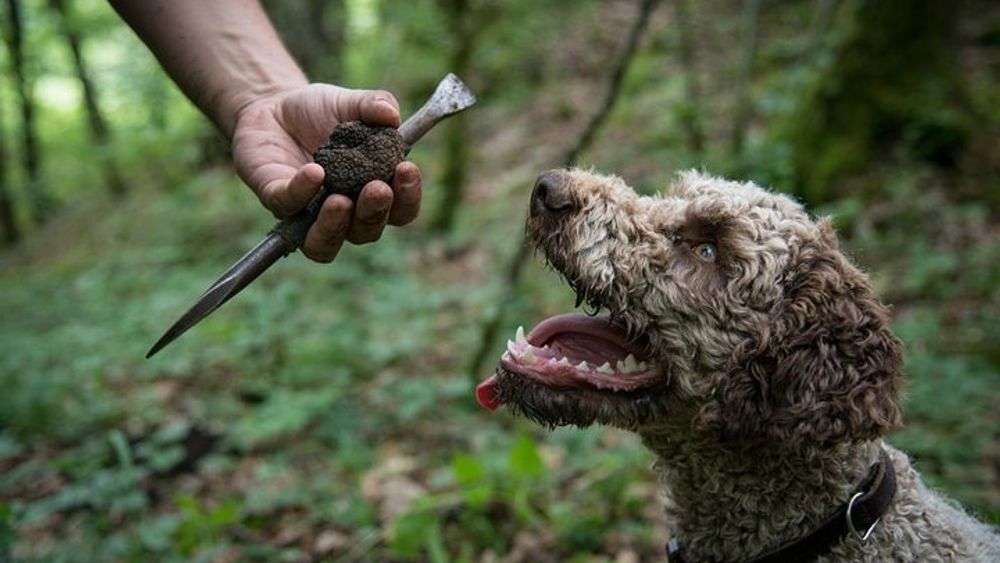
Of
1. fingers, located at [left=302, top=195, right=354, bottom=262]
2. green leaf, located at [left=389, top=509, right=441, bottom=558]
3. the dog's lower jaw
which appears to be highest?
fingers, located at [left=302, top=195, right=354, bottom=262]

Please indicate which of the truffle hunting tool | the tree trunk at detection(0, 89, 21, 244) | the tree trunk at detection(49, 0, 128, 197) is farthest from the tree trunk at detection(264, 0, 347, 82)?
the tree trunk at detection(0, 89, 21, 244)

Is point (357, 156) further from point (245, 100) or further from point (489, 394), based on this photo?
point (489, 394)

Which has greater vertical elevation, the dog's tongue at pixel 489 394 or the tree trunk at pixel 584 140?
the tree trunk at pixel 584 140

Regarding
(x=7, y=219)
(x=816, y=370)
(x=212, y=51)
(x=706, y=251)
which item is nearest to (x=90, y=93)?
(x=7, y=219)

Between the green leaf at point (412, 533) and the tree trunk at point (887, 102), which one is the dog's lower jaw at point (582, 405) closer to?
the green leaf at point (412, 533)

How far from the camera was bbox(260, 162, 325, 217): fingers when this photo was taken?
2.10 m

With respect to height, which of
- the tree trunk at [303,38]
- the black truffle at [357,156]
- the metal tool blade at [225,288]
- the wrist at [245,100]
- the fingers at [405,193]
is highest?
the tree trunk at [303,38]

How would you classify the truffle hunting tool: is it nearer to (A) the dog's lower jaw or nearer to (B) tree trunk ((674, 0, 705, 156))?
(A) the dog's lower jaw

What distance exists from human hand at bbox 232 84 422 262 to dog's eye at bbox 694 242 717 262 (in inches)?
39.8

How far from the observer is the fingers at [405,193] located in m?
2.25

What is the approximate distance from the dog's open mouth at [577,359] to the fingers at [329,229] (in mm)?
721

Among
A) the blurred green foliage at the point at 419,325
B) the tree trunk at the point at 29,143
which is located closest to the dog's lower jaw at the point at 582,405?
the blurred green foliage at the point at 419,325

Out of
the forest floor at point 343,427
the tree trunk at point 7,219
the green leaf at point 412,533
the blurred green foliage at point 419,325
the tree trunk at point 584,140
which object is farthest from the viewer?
the tree trunk at point 7,219

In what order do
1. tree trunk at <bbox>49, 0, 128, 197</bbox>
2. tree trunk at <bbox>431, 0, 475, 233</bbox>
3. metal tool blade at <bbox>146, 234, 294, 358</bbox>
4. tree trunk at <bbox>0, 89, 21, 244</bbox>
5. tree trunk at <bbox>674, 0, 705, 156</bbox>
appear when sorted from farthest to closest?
tree trunk at <bbox>0, 89, 21, 244</bbox>, tree trunk at <bbox>49, 0, 128, 197</bbox>, tree trunk at <bbox>431, 0, 475, 233</bbox>, tree trunk at <bbox>674, 0, 705, 156</bbox>, metal tool blade at <bbox>146, 234, 294, 358</bbox>
